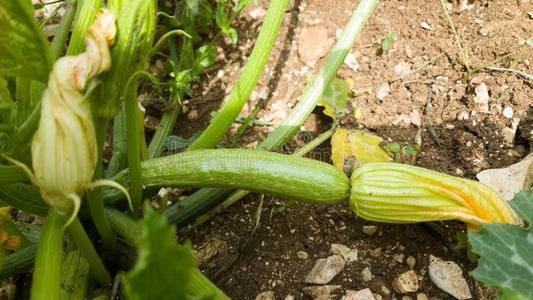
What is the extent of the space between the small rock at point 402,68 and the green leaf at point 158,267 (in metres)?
1.69

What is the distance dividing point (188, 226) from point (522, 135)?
1118 millimetres

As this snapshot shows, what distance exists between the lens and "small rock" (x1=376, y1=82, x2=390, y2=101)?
7.38 ft

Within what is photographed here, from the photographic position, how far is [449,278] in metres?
1.75

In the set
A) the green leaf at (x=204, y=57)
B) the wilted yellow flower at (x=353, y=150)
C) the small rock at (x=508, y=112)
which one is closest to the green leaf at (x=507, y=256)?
the wilted yellow flower at (x=353, y=150)

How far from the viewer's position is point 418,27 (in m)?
2.43

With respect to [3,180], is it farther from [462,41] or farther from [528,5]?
[528,5]

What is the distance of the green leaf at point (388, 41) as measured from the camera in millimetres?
2381

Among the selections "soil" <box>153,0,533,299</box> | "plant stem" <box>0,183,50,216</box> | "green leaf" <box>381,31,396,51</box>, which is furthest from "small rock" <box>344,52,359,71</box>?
"plant stem" <box>0,183,50,216</box>

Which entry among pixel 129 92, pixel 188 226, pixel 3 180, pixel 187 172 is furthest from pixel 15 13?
pixel 188 226

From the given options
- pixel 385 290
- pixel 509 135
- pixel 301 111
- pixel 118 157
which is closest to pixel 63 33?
pixel 118 157

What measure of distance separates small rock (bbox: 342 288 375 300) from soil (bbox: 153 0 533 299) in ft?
0.08

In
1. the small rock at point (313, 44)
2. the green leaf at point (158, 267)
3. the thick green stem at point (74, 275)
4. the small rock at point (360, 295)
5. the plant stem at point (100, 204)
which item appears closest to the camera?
the green leaf at point (158, 267)

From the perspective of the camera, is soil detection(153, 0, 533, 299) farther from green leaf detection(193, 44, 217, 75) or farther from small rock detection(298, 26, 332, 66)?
green leaf detection(193, 44, 217, 75)

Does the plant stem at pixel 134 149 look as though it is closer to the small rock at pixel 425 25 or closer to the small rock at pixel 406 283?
the small rock at pixel 406 283
